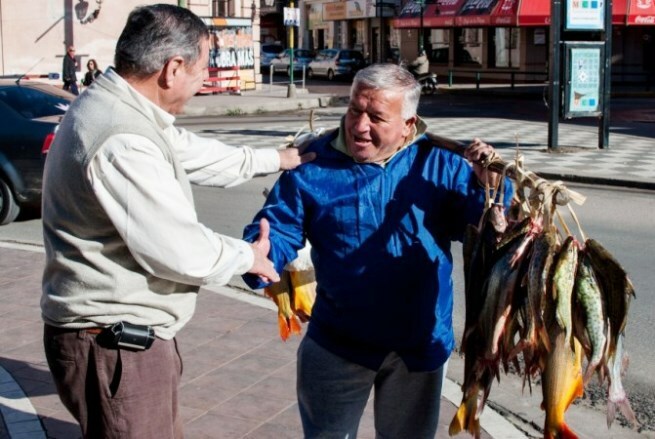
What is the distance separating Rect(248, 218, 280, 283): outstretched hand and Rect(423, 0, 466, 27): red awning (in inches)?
1689

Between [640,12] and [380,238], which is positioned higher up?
[640,12]

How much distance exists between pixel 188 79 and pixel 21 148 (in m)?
8.36

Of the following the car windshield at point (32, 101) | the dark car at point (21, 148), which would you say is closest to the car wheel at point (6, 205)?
the dark car at point (21, 148)

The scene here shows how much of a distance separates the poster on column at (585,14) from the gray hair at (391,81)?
13920 mm

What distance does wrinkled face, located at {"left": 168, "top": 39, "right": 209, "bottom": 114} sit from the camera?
9.37 feet

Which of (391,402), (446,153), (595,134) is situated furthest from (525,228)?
(595,134)

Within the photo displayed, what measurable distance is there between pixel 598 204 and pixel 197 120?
51.4 ft

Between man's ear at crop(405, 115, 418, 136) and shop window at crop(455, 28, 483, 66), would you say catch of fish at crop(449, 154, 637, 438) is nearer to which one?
man's ear at crop(405, 115, 418, 136)

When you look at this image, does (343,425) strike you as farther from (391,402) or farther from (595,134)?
(595,134)

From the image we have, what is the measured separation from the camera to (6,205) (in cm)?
1086

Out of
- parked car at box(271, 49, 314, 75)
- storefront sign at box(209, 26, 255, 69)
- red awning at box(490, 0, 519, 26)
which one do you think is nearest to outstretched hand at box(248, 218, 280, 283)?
storefront sign at box(209, 26, 255, 69)

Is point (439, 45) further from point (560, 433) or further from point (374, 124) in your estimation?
point (560, 433)

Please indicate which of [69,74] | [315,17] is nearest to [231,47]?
[69,74]

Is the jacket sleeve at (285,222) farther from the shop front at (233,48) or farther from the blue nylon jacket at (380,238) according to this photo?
the shop front at (233,48)
